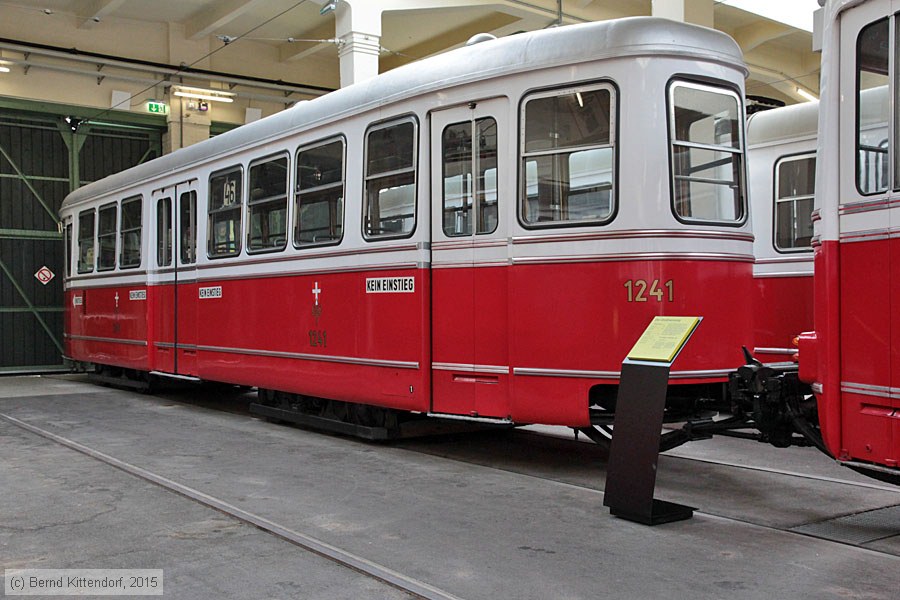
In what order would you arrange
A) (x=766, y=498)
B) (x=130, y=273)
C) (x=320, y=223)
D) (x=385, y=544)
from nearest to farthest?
(x=385, y=544)
(x=766, y=498)
(x=320, y=223)
(x=130, y=273)

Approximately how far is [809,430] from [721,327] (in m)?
1.49

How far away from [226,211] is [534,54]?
556cm

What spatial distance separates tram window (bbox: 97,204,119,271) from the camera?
1559 centimetres

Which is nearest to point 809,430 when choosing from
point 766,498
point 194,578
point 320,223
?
point 766,498

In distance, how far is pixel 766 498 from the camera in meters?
6.88

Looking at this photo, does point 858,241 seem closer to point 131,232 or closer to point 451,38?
point 131,232

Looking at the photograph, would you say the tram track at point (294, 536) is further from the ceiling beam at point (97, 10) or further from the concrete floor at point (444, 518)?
the ceiling beam at point (97, 10)

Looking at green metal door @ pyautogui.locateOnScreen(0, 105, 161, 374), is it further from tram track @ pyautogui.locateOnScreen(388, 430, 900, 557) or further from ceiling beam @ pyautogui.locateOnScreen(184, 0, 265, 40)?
tram track @ pyautogui.locateOnScreen(388, 430, 900, 557)

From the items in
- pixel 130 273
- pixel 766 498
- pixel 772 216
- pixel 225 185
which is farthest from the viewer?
pixel 130 273

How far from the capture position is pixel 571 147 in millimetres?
7398

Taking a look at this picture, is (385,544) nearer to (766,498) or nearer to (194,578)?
(194,578)

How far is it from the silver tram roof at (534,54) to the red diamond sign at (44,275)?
1261 cm

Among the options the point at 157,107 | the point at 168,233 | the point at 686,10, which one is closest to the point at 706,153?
the point at 168,233

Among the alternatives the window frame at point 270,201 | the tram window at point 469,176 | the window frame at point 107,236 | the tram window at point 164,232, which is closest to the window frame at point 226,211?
the window frame at point 270,201
